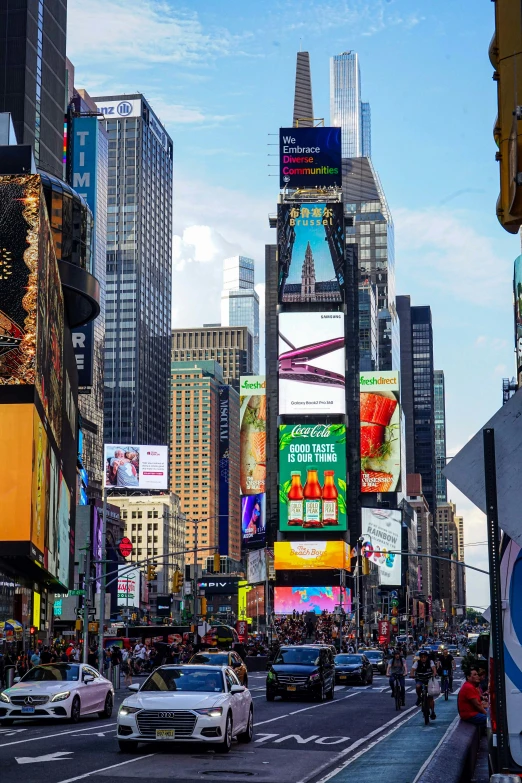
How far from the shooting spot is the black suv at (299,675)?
37.5 meters

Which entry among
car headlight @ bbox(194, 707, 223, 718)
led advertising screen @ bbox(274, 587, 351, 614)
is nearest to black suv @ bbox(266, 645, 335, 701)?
car headlight @ bbox(194, 707, 223, 718)

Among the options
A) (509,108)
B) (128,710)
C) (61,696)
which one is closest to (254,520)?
(61,696)

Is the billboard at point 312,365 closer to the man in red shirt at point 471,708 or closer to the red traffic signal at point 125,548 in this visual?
the red traffic signal at point 125,548

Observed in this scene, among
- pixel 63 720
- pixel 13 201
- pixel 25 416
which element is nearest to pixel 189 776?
pixel 63 720

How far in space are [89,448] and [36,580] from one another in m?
127

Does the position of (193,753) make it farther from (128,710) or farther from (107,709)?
(107,709)

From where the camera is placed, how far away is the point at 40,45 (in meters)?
126

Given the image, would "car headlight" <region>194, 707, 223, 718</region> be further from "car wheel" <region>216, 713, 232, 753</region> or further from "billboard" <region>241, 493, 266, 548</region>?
"billboard" <region>241, 493, 266, 548</region>

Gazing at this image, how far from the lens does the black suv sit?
123 ft

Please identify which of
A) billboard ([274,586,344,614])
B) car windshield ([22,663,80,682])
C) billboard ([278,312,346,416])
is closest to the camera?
→ car windshield ([22,663,80,682])

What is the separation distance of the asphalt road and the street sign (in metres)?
9.58

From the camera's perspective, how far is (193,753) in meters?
20.0

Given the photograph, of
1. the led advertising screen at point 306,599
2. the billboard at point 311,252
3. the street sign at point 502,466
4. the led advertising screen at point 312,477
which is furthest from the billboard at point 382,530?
the street sign at point 502,466

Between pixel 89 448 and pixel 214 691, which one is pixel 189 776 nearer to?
pixel 214 691
